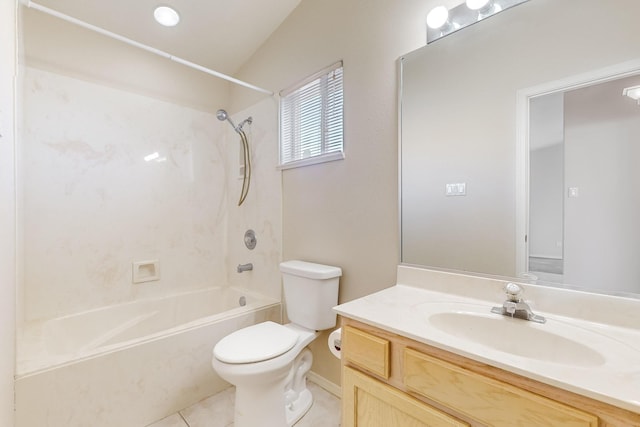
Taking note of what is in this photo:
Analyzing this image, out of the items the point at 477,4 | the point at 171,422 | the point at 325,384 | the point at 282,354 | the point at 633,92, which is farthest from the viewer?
the point at 325,384

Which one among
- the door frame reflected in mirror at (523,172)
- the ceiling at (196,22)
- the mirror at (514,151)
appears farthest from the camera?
the ceiling at (196,22)

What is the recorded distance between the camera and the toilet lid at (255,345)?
49.4 inches

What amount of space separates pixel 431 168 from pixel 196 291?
6.97ft

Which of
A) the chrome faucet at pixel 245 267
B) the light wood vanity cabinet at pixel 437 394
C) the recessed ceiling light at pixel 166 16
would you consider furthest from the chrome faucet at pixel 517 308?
the recessed ceiling light at pixel 166 16

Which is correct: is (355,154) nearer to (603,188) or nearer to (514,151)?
(514,151)

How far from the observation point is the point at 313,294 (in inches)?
63.1

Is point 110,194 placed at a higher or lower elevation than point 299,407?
higher

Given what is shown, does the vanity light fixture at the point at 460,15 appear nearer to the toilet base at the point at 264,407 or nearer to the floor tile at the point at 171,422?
the toilet base at the point at 264,407

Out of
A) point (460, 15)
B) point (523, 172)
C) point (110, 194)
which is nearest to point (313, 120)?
point (460, 15)

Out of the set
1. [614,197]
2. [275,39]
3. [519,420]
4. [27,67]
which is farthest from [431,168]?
[27,67]

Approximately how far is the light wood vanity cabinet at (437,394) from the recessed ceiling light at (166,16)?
7.15ft

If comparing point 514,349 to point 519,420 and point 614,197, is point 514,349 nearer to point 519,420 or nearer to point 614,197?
point 519,420

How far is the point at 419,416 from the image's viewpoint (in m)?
0.80

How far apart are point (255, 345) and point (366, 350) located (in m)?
0.65
